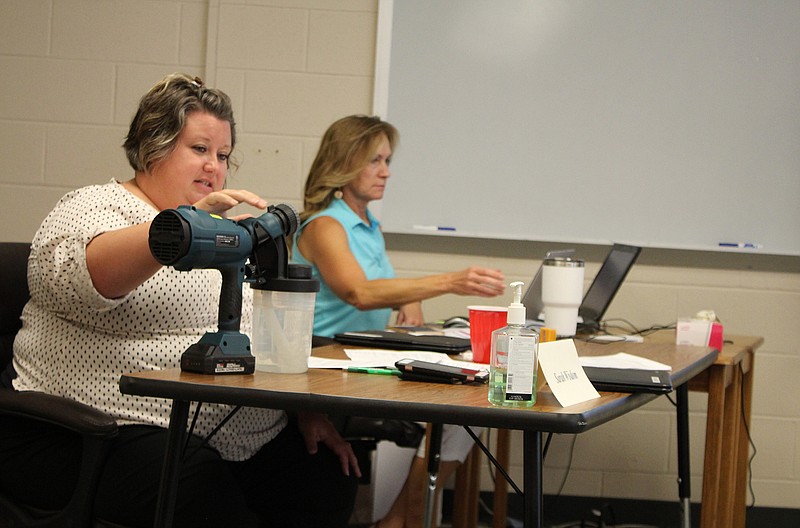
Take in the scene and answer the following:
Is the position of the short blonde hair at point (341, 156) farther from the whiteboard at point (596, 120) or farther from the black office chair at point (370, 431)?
the black office chair at point (370, 431)

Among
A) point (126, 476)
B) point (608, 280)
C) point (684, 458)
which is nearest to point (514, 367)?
point (126, 476)

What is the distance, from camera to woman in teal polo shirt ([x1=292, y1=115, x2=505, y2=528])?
243cm

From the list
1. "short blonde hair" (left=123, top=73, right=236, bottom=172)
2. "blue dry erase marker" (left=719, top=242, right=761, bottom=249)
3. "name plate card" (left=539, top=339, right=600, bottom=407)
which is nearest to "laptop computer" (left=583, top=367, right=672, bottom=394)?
"name plate card" (left=539, top=339, right=600, bottom=407)

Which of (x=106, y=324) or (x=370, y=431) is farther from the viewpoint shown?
(x=370, y=431)

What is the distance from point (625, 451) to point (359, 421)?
1347 millimetres

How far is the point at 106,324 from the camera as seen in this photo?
1.51m

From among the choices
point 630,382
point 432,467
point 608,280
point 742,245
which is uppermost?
point 742,245

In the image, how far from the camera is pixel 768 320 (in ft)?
10.5

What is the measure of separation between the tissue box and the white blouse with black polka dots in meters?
1.23

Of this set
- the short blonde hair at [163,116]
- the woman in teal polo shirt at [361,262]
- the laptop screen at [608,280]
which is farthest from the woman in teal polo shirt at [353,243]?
the short blonde hair at [163,116]

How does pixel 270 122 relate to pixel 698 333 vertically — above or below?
above

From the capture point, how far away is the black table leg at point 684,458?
7.86 feet

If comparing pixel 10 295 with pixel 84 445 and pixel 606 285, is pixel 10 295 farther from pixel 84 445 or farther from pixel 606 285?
pixel 606 285

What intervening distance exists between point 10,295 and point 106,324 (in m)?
0.39
